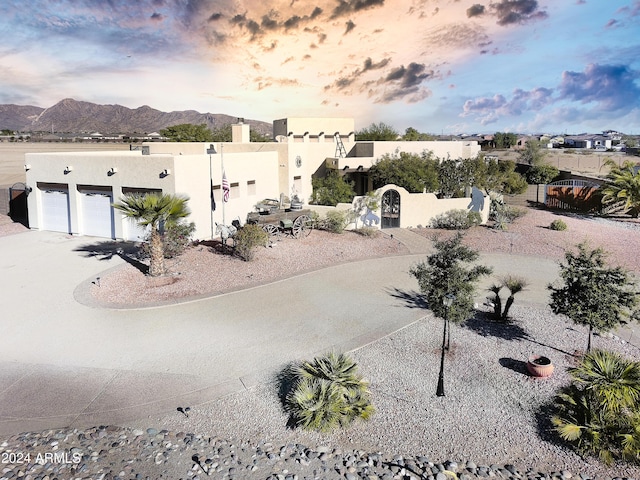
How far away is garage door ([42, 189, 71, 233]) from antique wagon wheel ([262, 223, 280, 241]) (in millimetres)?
9894

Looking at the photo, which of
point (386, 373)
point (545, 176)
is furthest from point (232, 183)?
point (545, 176)

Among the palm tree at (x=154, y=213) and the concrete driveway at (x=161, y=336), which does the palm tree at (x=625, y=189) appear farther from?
the palm tree at (x=154, y=213)

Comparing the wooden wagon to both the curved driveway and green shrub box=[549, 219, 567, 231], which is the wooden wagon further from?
green shrub box=[549, 219, 567, 231]

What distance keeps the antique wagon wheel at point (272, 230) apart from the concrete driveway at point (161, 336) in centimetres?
453

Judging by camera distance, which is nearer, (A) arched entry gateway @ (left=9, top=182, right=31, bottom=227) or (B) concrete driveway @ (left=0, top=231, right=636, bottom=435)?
(B) concrete driveway @ (left=0, top=231, right=636, bottom=435)

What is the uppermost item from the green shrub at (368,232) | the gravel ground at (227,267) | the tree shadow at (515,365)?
the green shrub at (368,232)

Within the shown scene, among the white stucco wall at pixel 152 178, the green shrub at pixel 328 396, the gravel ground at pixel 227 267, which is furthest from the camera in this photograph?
the white stucco wall at pixel 152 178

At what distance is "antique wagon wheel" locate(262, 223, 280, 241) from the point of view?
21.6 m

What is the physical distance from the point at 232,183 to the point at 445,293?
15.7 metres

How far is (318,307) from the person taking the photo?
14.0 m

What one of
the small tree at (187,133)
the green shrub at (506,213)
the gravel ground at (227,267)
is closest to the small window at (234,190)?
the gravel ground at (227,267)

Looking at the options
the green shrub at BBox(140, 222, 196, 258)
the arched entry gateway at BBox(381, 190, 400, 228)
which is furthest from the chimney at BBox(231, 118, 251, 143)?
the green shrub at BBox(140, 222, 196, 258)

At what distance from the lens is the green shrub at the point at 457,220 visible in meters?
24.3

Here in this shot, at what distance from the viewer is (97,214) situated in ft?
73.9
